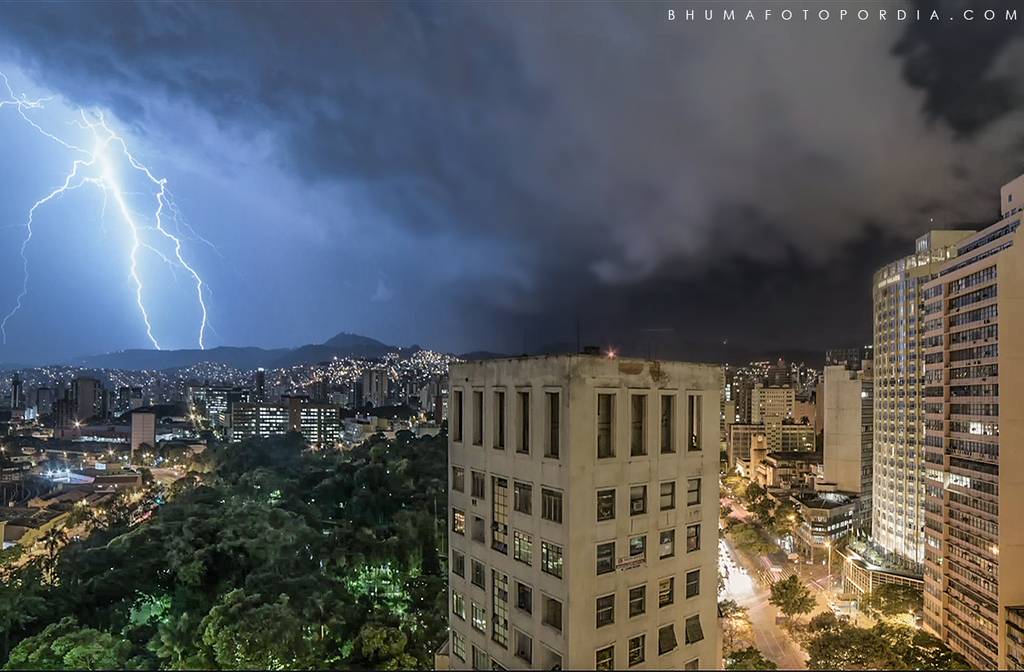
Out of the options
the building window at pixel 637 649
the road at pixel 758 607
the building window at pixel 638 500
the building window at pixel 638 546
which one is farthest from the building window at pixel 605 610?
the road at pixel 758 607

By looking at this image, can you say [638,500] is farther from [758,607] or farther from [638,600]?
[758,607]

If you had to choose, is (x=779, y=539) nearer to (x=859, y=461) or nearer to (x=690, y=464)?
(x=859, y=461)

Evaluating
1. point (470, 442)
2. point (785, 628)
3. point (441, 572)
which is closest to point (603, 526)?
point (470, 442)

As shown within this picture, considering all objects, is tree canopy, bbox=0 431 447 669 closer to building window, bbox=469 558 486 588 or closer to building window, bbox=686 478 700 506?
building window, bbox=469 558 486 588

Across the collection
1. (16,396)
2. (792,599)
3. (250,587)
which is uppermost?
(16,396)

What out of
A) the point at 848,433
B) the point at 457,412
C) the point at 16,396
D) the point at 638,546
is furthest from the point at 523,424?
the point at 16,396

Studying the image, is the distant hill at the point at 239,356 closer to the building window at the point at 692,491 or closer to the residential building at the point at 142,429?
the residential building at the point at 142,429
